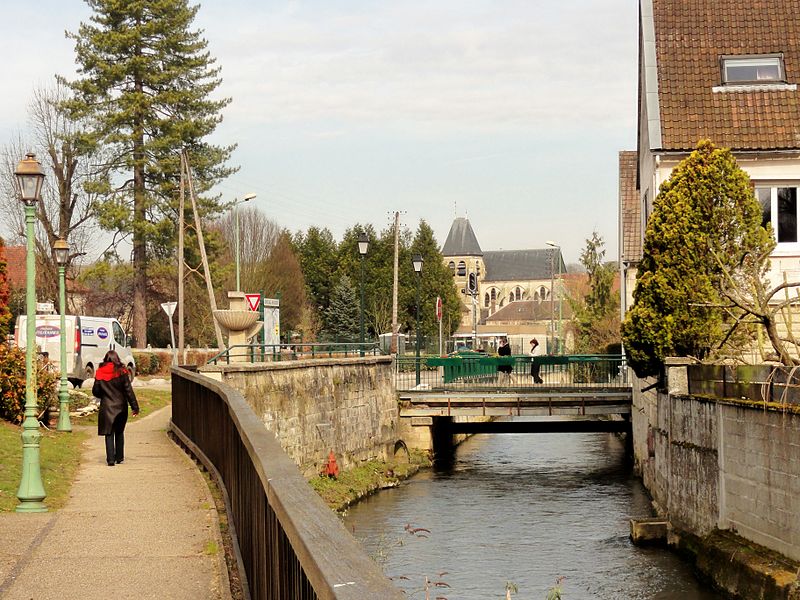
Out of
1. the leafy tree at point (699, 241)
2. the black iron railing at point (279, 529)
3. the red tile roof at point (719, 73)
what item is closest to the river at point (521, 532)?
the black iron railing at point (279, 529)

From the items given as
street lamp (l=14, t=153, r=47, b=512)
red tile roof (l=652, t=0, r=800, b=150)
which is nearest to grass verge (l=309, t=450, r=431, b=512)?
red tile roof (l=652, t=0, r=800, b=150)

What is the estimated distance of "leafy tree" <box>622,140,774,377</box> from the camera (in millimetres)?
21641

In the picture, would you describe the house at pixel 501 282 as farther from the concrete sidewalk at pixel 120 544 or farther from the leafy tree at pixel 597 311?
the concrete sidewalk at pixel 120 544

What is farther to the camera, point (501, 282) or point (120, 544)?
point (501, 282)

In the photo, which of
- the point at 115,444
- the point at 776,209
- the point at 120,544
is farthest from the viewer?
the point at 776,209

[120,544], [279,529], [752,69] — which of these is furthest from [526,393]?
[279,529]

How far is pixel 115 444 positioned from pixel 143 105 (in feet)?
122

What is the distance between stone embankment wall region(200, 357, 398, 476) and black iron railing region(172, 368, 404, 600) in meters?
13.7

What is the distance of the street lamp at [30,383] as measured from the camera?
12.0 m

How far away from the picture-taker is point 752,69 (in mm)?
27672

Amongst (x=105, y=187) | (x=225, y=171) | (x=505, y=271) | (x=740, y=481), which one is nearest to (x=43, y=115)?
(x=105, y=187)

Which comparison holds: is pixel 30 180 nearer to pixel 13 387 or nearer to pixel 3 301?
pixel 13 387

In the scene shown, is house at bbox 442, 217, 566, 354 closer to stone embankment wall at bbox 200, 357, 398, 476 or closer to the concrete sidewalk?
stone embankment wall at bbox 200, 357, 398, 476

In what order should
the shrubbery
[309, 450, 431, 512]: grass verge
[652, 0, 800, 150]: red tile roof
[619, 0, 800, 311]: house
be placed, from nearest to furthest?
the shrubbery, [619, 0, 800, 311]: house, [652, 0, 800, 150]: red tile roof, [309, 450, 431, 512]: grass verge
